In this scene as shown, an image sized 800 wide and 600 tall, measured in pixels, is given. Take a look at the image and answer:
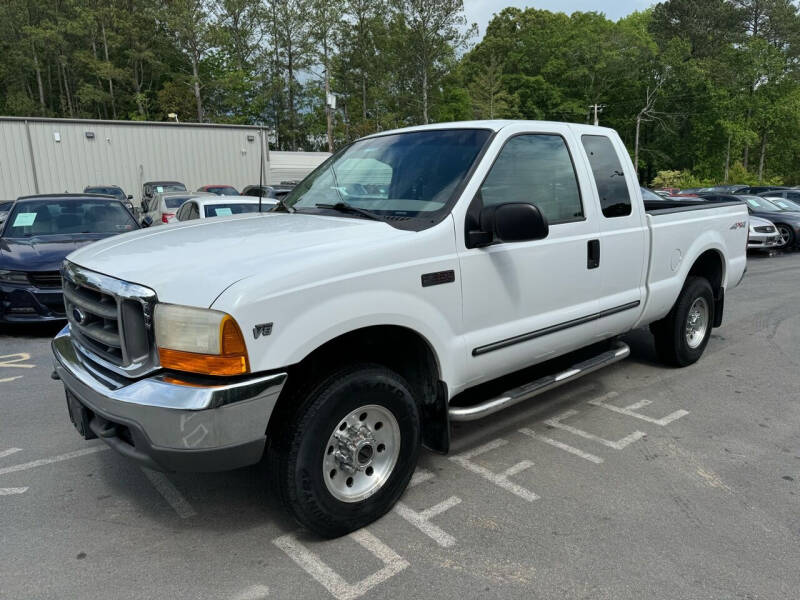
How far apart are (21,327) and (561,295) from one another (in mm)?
6784

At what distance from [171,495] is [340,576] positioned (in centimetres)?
123

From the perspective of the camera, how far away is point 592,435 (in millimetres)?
4199

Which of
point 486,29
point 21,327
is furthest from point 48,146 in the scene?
point 486,29

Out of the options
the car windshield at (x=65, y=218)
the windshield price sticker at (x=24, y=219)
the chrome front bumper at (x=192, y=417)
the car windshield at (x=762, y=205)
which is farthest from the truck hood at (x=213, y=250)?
the car windshield at (x=762, y=205)

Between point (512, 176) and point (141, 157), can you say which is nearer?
point (512, 176)

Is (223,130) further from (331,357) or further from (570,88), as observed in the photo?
(570,88)

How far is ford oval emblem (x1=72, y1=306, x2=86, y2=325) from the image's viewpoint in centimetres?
305

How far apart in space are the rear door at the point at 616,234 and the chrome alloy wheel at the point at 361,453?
1.91m

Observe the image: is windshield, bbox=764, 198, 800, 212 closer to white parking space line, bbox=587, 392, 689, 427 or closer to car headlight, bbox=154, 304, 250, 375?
white parking space line, bbox=587, 392, 689, 427

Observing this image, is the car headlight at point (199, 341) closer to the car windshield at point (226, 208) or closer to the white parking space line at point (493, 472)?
the white parking space line at point (493, 472)

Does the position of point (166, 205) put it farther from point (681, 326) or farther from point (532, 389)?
point (532, 389)

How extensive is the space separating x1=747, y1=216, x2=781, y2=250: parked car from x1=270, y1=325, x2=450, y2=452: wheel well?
14.9m

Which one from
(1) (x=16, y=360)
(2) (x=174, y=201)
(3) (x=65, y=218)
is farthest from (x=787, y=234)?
(1) (x=16, y=360)

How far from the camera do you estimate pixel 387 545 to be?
2.92 meters
